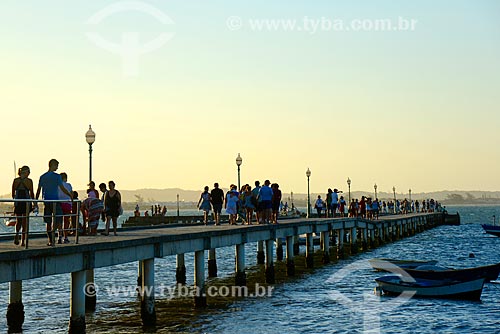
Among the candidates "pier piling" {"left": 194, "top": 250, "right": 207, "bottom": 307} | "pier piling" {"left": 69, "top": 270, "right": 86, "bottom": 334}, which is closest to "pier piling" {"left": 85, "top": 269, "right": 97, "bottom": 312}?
"pier piling" {"left": 194, "top": 250, "right": 207, "bottom": 307}

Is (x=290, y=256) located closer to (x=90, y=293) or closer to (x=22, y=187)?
(x=90, y=293)

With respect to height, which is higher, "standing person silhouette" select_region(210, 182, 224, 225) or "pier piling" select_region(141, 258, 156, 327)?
"standing person silhouette" select_region(210, 182, 224, 225)

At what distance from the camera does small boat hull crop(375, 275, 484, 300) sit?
96.9 feet

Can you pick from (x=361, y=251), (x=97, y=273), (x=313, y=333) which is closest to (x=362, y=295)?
(x=313, y=333)

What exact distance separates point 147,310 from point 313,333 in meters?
4.99

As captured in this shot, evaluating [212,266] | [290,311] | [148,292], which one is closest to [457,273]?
[290,311]

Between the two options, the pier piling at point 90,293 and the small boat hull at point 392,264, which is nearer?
the pier piling at point 90,293

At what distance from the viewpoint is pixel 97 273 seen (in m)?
44.4

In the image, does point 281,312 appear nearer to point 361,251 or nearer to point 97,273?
point 97,273

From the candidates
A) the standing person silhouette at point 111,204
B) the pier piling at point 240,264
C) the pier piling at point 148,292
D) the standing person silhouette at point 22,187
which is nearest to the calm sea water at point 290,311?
the pier piling at point 148,292

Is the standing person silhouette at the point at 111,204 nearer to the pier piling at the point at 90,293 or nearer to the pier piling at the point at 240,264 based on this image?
the pier piling at the point at 90,293

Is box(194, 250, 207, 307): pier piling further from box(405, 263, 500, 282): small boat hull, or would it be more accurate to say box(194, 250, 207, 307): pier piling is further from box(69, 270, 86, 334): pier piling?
box(405, 263, 500, 282): small boat hull

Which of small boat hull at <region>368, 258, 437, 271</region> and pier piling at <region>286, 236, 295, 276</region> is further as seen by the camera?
small boat hull at <region>368, 258, 437, 271</region>

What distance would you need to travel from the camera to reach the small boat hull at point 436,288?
29.5 metres
